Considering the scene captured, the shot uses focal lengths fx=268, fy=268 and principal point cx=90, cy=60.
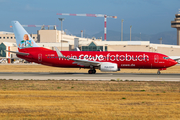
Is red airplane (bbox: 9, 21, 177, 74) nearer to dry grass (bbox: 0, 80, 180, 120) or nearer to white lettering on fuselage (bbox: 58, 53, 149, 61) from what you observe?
white lettering on fuselage (bbox: 58, 53, 149, 61)

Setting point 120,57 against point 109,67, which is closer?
point 109,67

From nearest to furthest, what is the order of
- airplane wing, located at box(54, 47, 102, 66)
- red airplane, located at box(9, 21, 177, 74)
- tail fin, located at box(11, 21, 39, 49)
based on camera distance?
airplane wing, located at box(54, 47, 102, 66), red airplane, located at box(9, 21, 177, 74), tail fin, located at box(11, 21, 39, 49)

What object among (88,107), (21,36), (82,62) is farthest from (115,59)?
(88,107)

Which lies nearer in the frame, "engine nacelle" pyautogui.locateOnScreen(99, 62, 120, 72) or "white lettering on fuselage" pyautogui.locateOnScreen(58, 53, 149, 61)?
"engine nacelle" pyautogui.locateOnScreen(99, 62, 120, 72)

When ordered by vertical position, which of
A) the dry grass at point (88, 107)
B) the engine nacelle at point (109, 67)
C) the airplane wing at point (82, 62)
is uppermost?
the airplane wing at point (82, 62)

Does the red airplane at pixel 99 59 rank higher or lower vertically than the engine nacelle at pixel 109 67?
higher

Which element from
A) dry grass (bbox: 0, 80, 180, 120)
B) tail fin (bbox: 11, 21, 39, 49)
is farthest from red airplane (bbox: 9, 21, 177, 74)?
dry grass (bbox: 0, 80, 180, 120)

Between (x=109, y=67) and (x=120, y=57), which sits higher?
(x=120, y=57)

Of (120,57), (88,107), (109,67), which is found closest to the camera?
(88,107)

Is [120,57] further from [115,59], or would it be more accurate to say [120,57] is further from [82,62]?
[82,62]

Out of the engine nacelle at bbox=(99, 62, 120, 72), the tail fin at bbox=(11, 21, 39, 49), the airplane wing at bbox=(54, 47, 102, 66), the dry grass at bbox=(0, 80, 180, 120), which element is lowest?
the dry grass at bbox=(0, 80, 180, 120)

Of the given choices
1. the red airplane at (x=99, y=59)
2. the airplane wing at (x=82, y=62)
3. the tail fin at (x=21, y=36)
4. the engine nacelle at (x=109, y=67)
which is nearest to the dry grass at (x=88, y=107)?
the engine nacelle at (x=109, y=67)

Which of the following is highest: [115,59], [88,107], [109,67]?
[115,59]

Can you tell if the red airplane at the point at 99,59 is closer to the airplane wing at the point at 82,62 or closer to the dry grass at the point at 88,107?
the airplane wing at the point at 82,62
